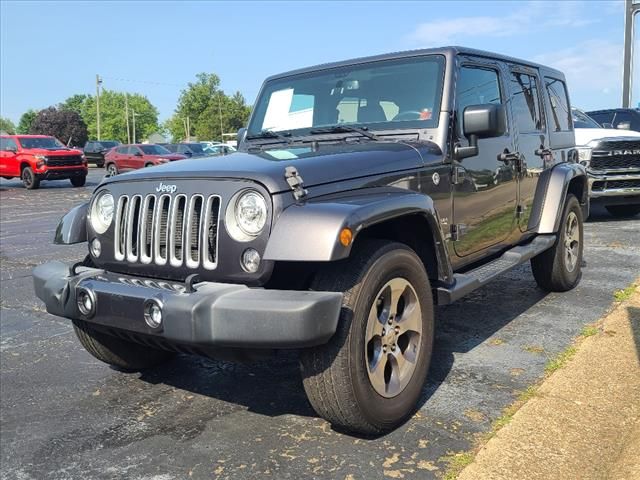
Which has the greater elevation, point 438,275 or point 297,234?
point 297,234

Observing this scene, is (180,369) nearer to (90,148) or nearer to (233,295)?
(233,295)

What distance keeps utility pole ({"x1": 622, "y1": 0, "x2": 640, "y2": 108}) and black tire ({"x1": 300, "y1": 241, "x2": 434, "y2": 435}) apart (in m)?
16.3

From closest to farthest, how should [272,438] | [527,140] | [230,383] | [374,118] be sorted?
[272,438], [230,383], [374,118], [527,140]

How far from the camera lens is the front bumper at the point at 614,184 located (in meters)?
9.30

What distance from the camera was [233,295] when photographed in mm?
2498

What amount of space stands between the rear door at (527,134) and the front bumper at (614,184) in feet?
15.2

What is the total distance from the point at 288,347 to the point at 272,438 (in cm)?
71

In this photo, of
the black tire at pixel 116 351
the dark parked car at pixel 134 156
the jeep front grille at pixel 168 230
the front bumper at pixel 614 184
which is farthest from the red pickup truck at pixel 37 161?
the jeep front grille at pixel 168 230

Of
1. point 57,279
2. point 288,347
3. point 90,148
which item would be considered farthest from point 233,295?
point 90,148

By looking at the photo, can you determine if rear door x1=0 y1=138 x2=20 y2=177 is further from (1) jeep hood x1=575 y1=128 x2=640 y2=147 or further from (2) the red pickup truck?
(1) jeep hood x1=575 y1=128 x2=640 y2=147

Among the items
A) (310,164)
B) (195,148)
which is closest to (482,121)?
(310,164)

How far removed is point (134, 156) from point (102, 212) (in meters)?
25.2

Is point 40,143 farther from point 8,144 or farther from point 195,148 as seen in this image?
point 195,148

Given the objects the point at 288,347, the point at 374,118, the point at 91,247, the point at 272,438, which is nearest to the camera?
the point at 288,347
